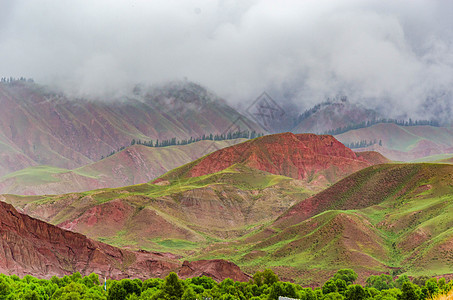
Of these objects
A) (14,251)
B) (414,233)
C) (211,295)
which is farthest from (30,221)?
(414,233)

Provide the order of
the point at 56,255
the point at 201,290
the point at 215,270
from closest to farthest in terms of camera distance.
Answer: the point at 201,290
the point at 215,270
the point at 56,255

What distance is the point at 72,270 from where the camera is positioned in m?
182

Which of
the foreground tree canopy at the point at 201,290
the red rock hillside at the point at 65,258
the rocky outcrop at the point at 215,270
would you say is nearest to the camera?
the foreground tree canopy at the point at 201,290

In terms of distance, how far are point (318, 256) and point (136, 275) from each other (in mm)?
47307

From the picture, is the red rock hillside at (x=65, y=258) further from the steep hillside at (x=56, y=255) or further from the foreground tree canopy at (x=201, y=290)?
→ the foreground tree canopy at (x=201, y=290)

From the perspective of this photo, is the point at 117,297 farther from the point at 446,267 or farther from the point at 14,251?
the point at 446,267

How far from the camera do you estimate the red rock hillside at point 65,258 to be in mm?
168625

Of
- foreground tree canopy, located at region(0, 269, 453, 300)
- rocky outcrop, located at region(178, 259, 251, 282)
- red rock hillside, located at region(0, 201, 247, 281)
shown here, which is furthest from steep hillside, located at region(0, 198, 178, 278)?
foreground tree canopy, located at region(0, 269, 453, 300)

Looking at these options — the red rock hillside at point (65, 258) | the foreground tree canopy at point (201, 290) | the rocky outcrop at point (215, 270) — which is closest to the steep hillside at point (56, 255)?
the red rock hillside at point (65, 258)

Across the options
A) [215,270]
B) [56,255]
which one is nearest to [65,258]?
[56,255]

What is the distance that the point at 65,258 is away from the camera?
18662 cm

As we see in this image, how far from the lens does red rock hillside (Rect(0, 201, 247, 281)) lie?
169m

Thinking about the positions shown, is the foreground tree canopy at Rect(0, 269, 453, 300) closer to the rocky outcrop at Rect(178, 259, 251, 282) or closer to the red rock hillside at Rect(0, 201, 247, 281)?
the rocky outcrop at Rect(178, 259, 251, 282)

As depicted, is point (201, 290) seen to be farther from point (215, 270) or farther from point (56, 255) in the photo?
point (56, 255)
